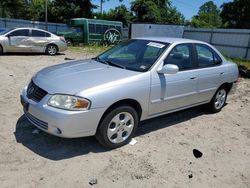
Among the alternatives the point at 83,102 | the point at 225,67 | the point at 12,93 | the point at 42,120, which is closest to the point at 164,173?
the point at 83,102

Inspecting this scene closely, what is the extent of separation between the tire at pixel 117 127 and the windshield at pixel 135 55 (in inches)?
29.7

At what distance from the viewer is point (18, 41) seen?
14430mm

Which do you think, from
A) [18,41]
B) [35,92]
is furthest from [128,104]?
[18,41]

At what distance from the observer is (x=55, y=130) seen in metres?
3.94

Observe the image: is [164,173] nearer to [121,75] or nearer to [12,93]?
[121,75]

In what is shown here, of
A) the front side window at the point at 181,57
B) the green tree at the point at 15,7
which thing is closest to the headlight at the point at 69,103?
the front side window at the point at 181,57

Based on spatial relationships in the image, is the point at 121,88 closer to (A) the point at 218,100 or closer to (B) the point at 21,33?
(A) the point at 218,100

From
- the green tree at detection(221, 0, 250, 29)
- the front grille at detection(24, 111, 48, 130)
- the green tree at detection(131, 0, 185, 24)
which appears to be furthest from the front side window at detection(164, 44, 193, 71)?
the green tree at detection(221, 0, 250, 29)

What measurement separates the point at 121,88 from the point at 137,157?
3.29ft

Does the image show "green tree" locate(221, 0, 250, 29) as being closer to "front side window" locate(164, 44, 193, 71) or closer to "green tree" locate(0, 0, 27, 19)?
"green tree" locate(0, 0, 27, 19)

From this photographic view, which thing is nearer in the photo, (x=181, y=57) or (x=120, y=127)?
(x=120, y=127)

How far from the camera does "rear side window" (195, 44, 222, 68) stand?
5.67 metres

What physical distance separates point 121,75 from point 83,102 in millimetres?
835

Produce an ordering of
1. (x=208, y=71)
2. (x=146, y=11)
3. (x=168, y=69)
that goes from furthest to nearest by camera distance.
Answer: (x=146, y=11) → (x=208, y=71) → (x=168, y=69)
